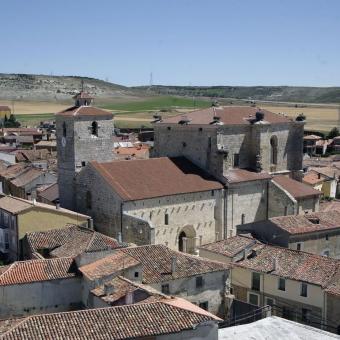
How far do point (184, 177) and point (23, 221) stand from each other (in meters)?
11.2

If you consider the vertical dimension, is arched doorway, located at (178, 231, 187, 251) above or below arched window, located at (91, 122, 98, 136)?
below

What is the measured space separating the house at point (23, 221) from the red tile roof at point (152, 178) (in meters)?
2.88

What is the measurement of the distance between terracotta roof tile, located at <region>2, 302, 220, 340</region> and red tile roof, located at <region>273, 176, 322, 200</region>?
26040 mm

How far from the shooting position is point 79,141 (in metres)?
40.8

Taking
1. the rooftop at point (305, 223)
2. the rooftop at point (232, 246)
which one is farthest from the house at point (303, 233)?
the rooftop at point (232, 246)

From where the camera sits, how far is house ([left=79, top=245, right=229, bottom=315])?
26.2 meters

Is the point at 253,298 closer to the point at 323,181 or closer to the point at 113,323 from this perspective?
the point at 113,323

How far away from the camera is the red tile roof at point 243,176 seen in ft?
141

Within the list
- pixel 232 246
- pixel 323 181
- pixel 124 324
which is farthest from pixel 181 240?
pixel 323 181

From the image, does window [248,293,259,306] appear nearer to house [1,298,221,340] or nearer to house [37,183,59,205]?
house [1,298,221,340]

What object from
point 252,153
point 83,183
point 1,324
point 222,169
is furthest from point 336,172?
point 1,324

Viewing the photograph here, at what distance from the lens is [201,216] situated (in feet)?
135

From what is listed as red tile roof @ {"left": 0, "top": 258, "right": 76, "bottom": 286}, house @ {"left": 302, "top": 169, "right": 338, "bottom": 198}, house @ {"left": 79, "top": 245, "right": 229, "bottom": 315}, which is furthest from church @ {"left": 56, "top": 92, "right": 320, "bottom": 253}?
house @ {"left": 302, "top": 169, "right": 338, "bottom": 198}

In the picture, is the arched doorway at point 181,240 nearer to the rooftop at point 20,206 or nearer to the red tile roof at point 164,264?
the rooftop at point 20,206
